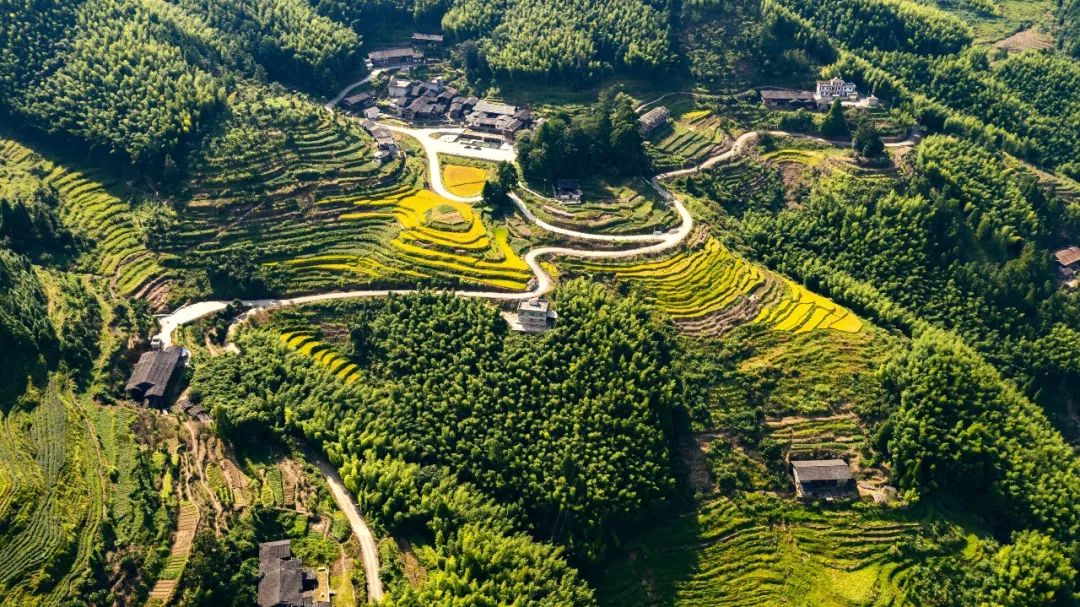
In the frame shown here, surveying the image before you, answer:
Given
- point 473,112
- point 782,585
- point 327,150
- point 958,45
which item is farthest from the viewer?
point 958,45

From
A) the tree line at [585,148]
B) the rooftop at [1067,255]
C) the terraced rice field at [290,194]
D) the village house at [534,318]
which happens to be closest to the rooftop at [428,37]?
the terraced rice field at [290,194]

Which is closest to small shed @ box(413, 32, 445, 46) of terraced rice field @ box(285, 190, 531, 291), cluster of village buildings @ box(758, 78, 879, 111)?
terraced rice field @ box(285, 190, 531, 291)

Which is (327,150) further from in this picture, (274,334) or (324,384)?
(324,384)

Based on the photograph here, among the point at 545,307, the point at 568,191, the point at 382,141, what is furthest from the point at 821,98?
the point at 382,141

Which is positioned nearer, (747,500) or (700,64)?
(747,500)

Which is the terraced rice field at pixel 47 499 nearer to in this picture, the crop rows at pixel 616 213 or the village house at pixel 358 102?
the crop rows at pixel 616 213

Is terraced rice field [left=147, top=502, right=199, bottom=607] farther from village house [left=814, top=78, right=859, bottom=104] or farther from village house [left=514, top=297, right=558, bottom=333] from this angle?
village house [left=814, top=78, right=859, bottom=104]

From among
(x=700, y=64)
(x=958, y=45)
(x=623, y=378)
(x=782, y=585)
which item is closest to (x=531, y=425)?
(x=623, y=378)
